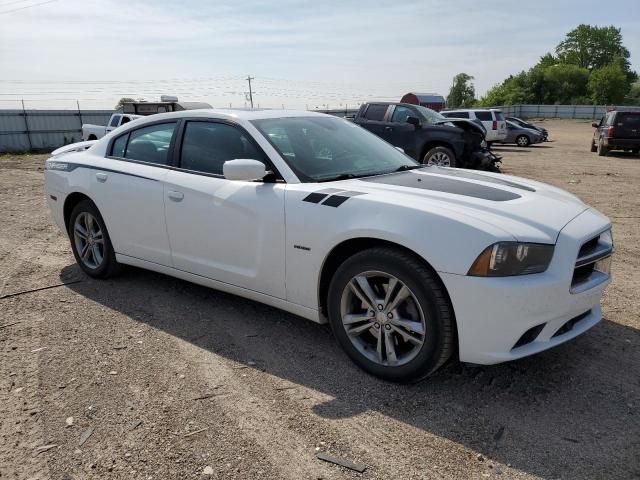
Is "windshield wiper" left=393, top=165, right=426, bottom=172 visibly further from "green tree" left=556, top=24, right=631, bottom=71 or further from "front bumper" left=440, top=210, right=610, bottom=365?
"green tree" left=556, top=24, right=631, bottom=71

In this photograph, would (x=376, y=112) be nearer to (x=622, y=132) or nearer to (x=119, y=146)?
(x=119, y=146)

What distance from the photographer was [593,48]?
115375 mm

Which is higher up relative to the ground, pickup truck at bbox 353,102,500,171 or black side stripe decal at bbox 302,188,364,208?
black side stripe decal at bbox 302,188,364,208

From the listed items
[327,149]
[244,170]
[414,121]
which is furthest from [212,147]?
[414,121]

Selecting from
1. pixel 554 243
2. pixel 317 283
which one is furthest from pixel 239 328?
pixel 554 243

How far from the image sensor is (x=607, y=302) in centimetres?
441

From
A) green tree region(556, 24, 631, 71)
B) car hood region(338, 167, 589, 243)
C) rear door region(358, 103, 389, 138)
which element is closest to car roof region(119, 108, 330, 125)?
car hood region(338, 167, 589, 243)

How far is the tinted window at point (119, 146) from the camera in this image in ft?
16.0

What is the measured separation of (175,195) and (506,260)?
2.49 metres

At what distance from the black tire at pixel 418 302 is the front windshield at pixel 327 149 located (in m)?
0.76

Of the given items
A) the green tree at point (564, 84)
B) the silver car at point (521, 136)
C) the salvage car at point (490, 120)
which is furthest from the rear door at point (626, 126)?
the green tree at point (564, 84)

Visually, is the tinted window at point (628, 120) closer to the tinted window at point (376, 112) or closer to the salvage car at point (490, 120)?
the salvage car at point (490, 120)

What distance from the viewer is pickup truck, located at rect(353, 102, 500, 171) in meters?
11.6

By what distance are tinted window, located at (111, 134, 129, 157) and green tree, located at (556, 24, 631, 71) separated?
5050 inches
